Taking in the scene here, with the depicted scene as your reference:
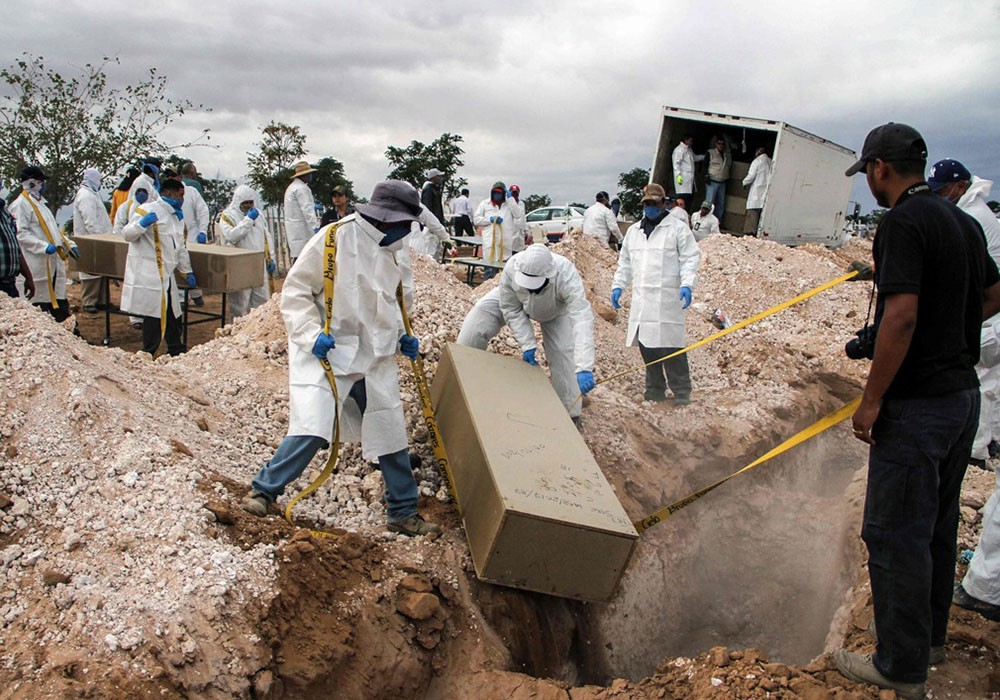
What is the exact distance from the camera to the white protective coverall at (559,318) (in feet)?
15.5

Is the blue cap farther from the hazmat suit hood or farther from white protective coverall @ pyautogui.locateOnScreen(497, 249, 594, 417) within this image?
the hazmat suit hood

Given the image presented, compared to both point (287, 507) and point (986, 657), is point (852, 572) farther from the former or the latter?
point (287, 507)

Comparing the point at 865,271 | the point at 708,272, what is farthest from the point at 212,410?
the point at 708,272

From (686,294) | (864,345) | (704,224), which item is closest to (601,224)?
(704,224)

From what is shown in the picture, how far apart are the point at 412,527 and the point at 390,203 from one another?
61.2 inches

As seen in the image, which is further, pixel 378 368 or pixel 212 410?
pixel 212 410

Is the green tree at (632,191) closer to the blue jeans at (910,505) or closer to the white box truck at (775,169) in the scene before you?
the white box truck at (775,169)

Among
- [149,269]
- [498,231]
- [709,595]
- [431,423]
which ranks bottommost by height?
[709,595]

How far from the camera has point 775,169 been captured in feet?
36.5

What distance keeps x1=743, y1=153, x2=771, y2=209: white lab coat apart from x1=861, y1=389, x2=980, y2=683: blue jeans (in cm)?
943

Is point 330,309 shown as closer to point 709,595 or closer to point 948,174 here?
point 709,595

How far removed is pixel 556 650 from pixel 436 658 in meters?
0.76

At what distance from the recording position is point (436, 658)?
319 cm

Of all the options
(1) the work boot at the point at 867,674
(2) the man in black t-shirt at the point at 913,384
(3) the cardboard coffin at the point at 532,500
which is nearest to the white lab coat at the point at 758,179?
(3) the cardboard coffin at the point at 532,500
